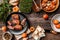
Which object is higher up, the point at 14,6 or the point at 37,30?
the point at 14,6

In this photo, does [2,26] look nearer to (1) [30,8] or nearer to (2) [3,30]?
(2) [3,30]

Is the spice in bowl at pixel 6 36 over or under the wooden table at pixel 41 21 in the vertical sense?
under

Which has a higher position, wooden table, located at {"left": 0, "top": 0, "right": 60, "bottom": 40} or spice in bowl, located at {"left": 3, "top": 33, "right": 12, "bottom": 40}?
wooden table, located at {"left": 0, "top": 0, "right": 60, "bottom": 40}

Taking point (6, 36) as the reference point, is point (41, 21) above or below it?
above

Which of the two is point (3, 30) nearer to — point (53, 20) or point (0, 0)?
point (0, 0)

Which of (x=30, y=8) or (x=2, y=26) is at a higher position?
(x=30, y=8)

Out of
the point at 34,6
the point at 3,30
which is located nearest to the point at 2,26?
the point at 3,30

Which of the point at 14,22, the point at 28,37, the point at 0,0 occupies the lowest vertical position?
the point at 28,37

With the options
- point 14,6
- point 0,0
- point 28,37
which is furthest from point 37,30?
point 0,0
